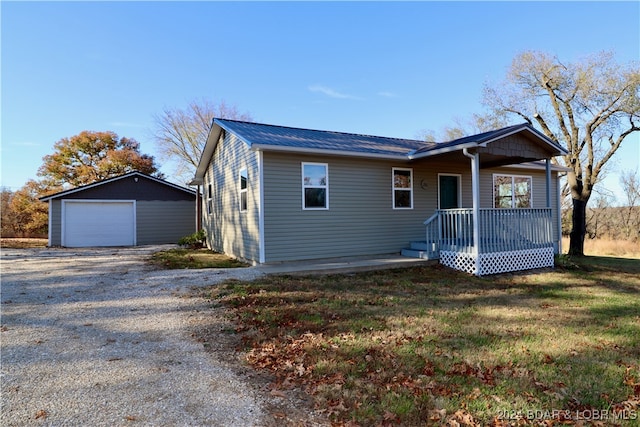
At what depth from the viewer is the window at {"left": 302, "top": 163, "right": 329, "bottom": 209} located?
9203 mm

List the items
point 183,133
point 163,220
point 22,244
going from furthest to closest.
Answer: point 183,133
point 163,220
point 22,244

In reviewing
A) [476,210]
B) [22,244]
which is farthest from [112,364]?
[22,244]

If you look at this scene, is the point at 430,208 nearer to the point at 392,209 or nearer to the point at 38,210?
the point at 392,209

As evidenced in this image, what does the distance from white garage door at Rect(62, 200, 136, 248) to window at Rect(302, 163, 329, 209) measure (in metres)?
11.6

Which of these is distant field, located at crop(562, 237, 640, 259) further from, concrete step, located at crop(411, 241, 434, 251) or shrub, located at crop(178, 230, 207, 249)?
shrub, located at crop(178, 230, 207, 249)

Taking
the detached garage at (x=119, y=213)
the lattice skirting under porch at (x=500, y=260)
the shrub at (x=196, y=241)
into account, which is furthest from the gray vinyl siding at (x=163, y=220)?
the lattice skirting under porch at (x=500, y=260)

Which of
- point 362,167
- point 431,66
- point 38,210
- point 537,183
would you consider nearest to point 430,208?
point 362,167

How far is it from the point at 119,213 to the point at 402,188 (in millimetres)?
13677

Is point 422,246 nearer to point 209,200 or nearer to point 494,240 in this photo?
point 494,240

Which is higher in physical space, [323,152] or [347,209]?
[323,152]

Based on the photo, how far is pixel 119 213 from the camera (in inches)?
658

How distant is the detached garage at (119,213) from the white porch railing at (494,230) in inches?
526

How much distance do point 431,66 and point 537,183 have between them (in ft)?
22.9

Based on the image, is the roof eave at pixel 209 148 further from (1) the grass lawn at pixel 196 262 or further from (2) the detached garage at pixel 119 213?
(1) the grass lawn at pixel 196 262
